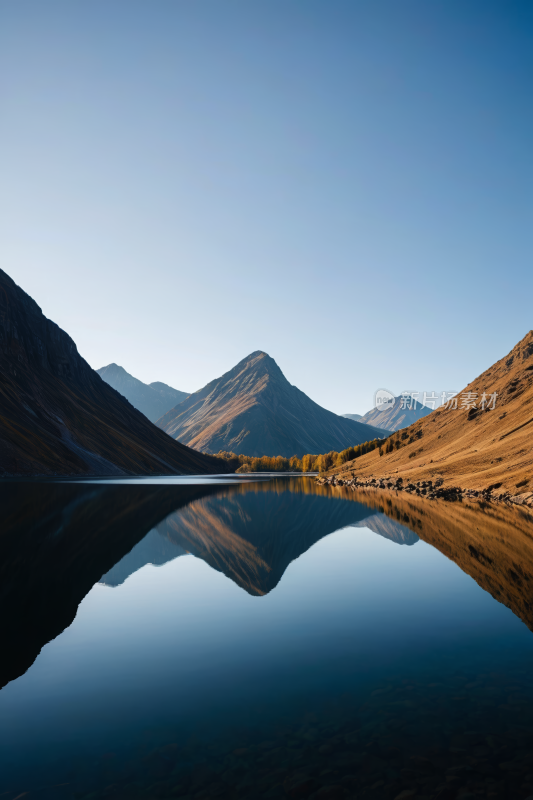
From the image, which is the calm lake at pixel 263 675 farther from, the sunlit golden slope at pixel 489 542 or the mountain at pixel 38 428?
the mountain at pixel 38 428

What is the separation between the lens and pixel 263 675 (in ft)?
43.3

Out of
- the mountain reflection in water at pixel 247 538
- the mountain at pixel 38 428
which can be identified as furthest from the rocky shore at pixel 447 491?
the mountain at pixel 38 428

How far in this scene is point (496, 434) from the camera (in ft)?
375

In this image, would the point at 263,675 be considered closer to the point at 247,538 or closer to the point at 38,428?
the point at 247,538

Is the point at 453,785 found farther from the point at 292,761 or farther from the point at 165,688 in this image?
the point at 165,688

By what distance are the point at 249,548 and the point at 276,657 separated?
21.2 metres

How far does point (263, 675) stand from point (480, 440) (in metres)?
121

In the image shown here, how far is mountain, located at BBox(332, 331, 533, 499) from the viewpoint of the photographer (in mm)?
87188

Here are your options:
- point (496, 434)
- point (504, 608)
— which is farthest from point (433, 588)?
point (496, 434)

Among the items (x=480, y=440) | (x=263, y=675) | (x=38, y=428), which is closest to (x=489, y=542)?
(x=263, y=675)

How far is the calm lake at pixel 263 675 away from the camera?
858 centimetres

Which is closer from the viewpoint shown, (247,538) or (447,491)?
(247,538)

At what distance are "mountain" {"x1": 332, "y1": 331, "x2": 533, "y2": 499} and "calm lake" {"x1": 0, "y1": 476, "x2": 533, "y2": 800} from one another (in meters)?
57.2

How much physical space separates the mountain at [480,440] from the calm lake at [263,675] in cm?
5718
